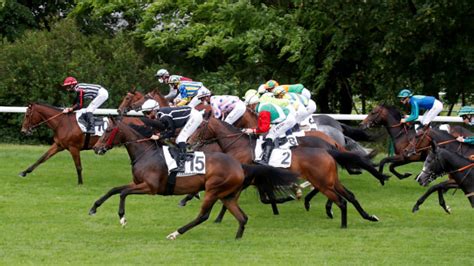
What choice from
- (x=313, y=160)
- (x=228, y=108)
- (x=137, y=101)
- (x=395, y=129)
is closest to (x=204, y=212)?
(x=313, y=160)

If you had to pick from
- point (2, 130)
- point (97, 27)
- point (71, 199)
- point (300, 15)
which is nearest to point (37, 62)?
point (2, 130)

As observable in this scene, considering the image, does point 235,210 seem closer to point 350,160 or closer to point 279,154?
point 279,154

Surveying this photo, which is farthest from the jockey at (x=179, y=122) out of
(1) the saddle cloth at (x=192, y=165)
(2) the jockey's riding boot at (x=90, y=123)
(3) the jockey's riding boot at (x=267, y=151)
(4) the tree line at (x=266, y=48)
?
(4) the tree line at (x=266, y=48)

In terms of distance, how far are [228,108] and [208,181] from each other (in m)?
2.87

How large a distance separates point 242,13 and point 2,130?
621 cm

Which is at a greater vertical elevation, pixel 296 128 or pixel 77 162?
pixel 296 128

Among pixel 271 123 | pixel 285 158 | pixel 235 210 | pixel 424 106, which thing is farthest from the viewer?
pixel 424 106

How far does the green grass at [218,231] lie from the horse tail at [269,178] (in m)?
0.59

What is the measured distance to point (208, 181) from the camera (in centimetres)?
1100

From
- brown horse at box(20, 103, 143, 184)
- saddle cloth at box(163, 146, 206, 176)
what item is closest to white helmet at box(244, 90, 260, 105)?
brown horse at box(20, 103, 143, 184)

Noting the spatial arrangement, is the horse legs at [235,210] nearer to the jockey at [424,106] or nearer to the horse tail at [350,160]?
the horse tail at [350,160]

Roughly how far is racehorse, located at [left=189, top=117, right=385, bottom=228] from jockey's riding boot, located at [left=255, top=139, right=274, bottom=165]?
206mm

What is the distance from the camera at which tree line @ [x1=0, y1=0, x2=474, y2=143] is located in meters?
21.0

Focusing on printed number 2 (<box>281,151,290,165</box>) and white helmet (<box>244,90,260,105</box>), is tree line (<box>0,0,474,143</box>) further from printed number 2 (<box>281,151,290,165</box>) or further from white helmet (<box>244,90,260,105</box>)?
printed number 2 (<box>281,151,290,165</box>)
